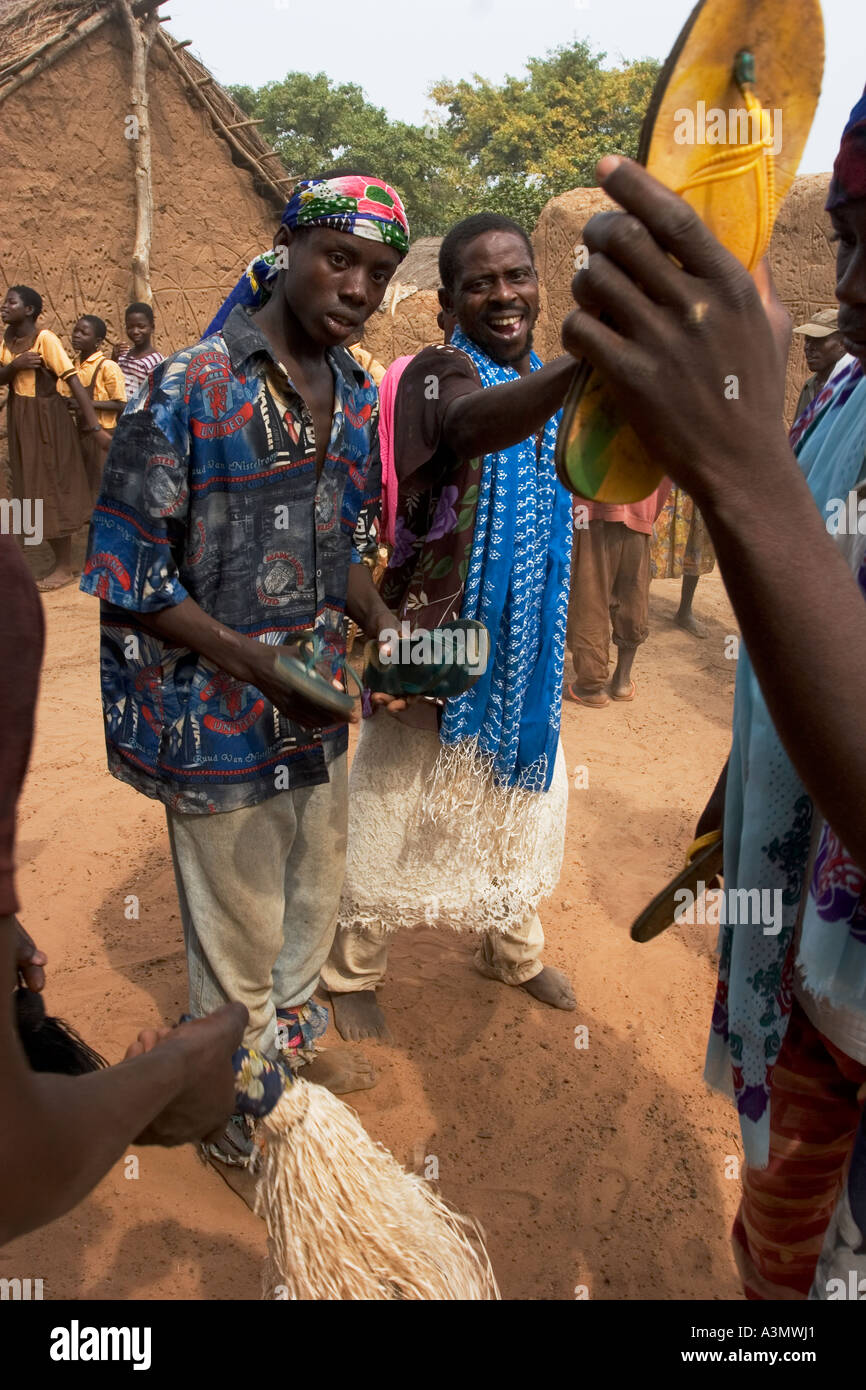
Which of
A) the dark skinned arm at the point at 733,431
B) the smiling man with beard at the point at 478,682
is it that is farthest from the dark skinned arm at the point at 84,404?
the dark skinned arm at the point at 733,431

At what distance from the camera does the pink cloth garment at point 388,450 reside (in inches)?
110

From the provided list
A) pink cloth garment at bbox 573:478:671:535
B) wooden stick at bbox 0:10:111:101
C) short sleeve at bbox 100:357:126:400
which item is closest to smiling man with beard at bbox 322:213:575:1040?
pink cloth garment at bbox 573:478:671:535

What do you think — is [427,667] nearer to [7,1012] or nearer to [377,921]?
[377,921]

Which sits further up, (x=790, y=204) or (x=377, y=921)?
(x=790, y=204)

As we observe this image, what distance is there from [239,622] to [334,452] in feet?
1.53

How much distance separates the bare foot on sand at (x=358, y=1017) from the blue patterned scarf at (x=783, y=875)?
5.96ft

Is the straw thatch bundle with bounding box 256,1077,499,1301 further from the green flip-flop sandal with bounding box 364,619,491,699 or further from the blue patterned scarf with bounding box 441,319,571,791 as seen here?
the blue patterned scarf with bounding box 441,319,571,791

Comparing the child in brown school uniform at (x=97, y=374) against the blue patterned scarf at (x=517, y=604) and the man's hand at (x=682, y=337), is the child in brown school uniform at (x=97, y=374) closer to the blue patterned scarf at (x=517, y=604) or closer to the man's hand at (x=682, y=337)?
the blue patterned scarf at (x=517, y=604)

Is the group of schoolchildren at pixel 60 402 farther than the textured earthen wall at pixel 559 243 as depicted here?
No

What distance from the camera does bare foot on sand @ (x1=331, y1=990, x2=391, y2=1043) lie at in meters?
3.22

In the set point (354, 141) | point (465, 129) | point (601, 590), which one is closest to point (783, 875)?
point (601, 590)

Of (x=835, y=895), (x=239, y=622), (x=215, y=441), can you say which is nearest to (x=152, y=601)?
(x=239, y=622)

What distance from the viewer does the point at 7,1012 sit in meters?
0.89

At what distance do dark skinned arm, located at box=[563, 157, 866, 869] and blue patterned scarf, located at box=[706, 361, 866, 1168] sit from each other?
458 mm
